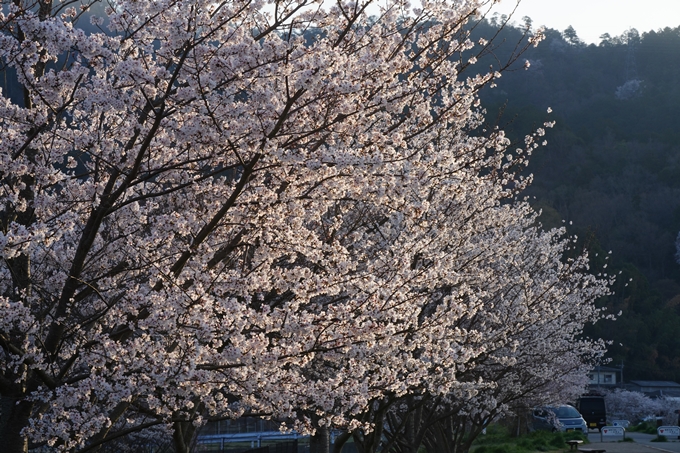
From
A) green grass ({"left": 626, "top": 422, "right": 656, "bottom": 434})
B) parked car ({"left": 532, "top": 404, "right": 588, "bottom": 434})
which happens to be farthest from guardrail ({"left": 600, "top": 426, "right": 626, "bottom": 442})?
green grass ({"left": 626, "top": 422, "right": 656, "bottom": 434})

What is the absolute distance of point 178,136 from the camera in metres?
A: 5.25

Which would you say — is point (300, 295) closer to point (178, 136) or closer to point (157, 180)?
point (178, 136)

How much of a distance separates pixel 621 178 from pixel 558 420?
1548 inches

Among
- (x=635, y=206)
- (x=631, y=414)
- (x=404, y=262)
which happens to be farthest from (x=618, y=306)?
(x=404, y=262)

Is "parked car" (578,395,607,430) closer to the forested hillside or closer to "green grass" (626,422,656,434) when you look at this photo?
"green grass" (626,422,656,434)

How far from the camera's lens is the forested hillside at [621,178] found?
58.3 meters

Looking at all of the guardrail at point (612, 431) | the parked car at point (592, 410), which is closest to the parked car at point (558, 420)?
the parked car at point (592, 410)

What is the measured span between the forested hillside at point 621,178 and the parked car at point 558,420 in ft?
28.7

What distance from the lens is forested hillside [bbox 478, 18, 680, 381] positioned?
5831cm

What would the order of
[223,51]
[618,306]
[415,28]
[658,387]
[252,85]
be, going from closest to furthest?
[223,51] → [252,85] → [415,28] → [618,306] → [658,387]

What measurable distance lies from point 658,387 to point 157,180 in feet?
213

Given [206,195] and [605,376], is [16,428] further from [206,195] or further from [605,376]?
[605,376]

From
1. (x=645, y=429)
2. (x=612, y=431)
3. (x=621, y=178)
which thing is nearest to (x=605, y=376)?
(x=621, y=178)

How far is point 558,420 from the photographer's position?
3816 centimetres
